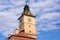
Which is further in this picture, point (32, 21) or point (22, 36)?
point (32, 21)

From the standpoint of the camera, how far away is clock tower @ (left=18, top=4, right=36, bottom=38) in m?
61.9

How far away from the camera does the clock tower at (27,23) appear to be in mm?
61875

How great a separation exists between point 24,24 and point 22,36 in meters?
5.10

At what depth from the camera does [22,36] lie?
5928cm

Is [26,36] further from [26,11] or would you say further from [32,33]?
[26,11]

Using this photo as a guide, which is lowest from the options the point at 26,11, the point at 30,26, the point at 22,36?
the point at 22,36

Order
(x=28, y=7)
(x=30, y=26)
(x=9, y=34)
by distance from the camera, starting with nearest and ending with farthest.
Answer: (x=9, y=34), (x=30, y=26), (x=28, y=7)

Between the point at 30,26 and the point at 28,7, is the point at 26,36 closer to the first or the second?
the point at 30,26

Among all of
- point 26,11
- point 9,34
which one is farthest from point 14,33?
point 26,11

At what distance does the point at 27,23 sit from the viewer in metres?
62.7

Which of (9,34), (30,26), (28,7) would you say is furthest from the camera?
(28,7)

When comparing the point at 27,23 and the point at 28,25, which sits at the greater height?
the point at 27,23

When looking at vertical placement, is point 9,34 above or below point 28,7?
below

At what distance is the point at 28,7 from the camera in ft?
223
